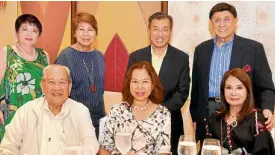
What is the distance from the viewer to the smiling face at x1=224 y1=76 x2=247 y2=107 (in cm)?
255

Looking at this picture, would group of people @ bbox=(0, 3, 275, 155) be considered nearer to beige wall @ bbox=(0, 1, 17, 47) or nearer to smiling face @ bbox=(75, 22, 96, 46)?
smiling face @ bbox=(75, 22, 96, 46)

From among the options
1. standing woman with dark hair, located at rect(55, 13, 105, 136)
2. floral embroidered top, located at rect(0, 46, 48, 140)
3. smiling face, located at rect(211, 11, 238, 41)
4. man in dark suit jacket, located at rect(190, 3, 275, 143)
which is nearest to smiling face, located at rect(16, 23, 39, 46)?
floral embroidered top, located at rect(0, 46, 48, 140)

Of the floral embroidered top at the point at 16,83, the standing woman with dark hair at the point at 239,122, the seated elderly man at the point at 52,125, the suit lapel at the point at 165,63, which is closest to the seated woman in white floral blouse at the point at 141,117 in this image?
the seated elderly man at the point at 52,125

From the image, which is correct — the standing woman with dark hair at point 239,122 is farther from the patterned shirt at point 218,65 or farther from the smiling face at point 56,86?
the smiling face at point 56,86

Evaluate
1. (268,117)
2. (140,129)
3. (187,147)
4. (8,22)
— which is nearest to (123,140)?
(187,147)

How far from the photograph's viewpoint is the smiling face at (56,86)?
248 centimetres

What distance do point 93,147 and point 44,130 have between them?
0.31m

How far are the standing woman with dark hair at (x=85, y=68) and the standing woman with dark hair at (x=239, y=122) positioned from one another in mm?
1046

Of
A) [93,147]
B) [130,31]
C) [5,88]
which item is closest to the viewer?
[93,147]

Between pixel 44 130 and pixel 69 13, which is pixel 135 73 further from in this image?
pixel 69 13

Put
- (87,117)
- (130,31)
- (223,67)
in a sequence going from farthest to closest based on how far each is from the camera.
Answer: (130,31), (223,67), (87,117)

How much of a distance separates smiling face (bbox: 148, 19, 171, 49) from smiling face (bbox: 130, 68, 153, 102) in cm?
59

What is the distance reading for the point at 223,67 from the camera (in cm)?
308

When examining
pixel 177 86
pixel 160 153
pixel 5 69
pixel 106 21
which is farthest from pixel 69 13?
pixel 160 153
